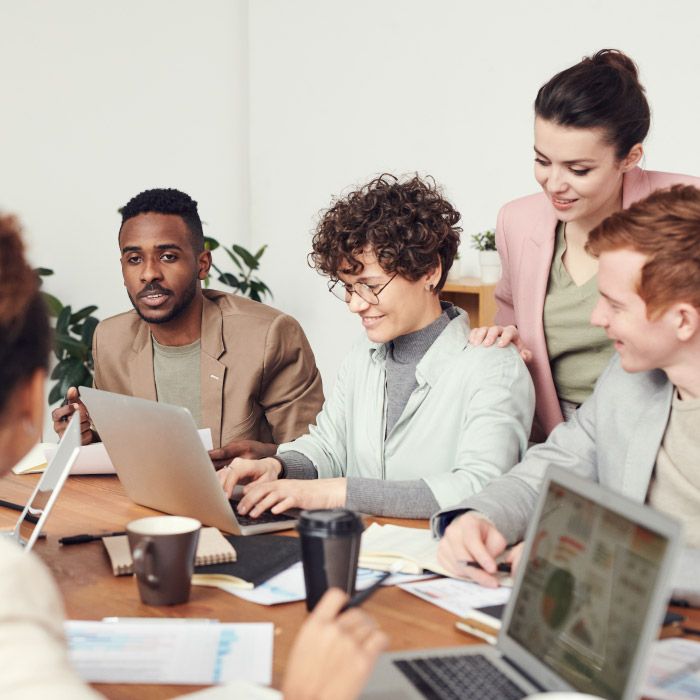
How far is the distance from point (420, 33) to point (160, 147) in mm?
1395

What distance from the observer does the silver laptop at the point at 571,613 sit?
3.19ft

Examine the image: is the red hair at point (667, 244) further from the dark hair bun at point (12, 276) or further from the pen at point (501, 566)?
the dark hair bun at point (12, 276)

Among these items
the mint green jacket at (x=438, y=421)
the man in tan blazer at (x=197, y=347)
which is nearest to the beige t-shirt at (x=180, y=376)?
the man in tan blazer at (x=197, y=347)

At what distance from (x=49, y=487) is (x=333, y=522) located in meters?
0.62

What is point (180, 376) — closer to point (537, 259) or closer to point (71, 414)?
point (71, 414)

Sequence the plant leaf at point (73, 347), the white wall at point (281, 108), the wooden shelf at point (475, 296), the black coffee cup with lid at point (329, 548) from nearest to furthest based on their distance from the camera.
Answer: the black coffee cup with lid at point (329, 548) < the wooden shelf at point (475, 296) < the white wall at point (281, 108) < the plant leaf at point (73, 347)

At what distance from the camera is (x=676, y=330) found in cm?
163

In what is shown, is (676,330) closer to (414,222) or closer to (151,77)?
(414,222)

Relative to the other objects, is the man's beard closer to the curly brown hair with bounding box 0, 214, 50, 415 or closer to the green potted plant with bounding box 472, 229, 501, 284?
the green potted plant with bounding box 472, 229, 501, 284

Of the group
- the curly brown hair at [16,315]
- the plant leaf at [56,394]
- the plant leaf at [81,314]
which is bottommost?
the plant leaf at [56,394]

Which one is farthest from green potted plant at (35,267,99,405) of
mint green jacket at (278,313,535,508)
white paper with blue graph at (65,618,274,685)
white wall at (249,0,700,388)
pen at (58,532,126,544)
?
white paper with blue graph at (65,618,274,685)

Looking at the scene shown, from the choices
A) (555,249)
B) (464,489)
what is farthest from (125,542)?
(555,249)

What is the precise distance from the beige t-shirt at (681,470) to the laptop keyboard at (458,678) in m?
0.60

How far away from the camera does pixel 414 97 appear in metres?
4.65
